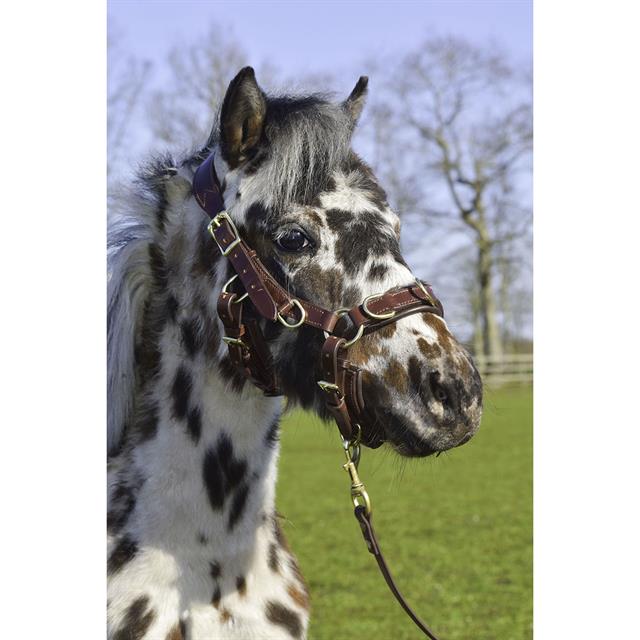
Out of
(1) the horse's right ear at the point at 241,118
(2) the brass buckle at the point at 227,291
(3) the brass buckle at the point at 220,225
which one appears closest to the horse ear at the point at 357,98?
(1) the horse's right ear at the point at 241,118

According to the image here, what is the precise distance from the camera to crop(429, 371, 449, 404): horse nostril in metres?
2.15

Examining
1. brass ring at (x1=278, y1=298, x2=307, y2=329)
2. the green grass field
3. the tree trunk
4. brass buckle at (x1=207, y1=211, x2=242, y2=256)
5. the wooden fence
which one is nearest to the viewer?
brass ring at (x1=278, y1=298, x2=307, y2=329)

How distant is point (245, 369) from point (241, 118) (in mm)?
682

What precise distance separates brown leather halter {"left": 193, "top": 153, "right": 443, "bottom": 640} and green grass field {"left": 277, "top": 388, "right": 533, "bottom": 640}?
0.61 feet

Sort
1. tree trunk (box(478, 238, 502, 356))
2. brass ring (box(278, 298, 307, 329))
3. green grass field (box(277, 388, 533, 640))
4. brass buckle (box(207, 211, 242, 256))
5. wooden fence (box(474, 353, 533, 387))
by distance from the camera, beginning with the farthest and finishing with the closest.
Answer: wooden fence (box(474, 353, 533, 387)) < tree trunk (box(478, 238, 502, 356)) < green grass field (box(277, 388, 533, 640)) < brass buckle (box(207, 211, 242, 256)) < brass ring (box(278, 298, 307, 329))

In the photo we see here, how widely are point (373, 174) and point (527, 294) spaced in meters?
8.52

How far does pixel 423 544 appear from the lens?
298 inches

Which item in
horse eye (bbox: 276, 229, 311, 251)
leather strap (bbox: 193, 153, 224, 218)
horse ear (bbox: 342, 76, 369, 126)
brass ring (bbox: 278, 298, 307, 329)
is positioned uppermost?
horse ear (bbox: 342, 76, 369, 126)

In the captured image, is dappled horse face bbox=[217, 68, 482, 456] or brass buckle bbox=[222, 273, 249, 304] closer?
dappled horse face bbox=[217, 68, 482, 456]

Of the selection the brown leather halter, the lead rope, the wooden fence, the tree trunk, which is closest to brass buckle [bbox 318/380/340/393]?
the brown leather halter

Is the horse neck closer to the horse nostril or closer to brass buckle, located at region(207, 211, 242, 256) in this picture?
brass buckle, located at region(207, 211, 242, 256)

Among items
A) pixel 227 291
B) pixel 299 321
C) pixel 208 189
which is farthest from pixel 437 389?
pixel 208 189
